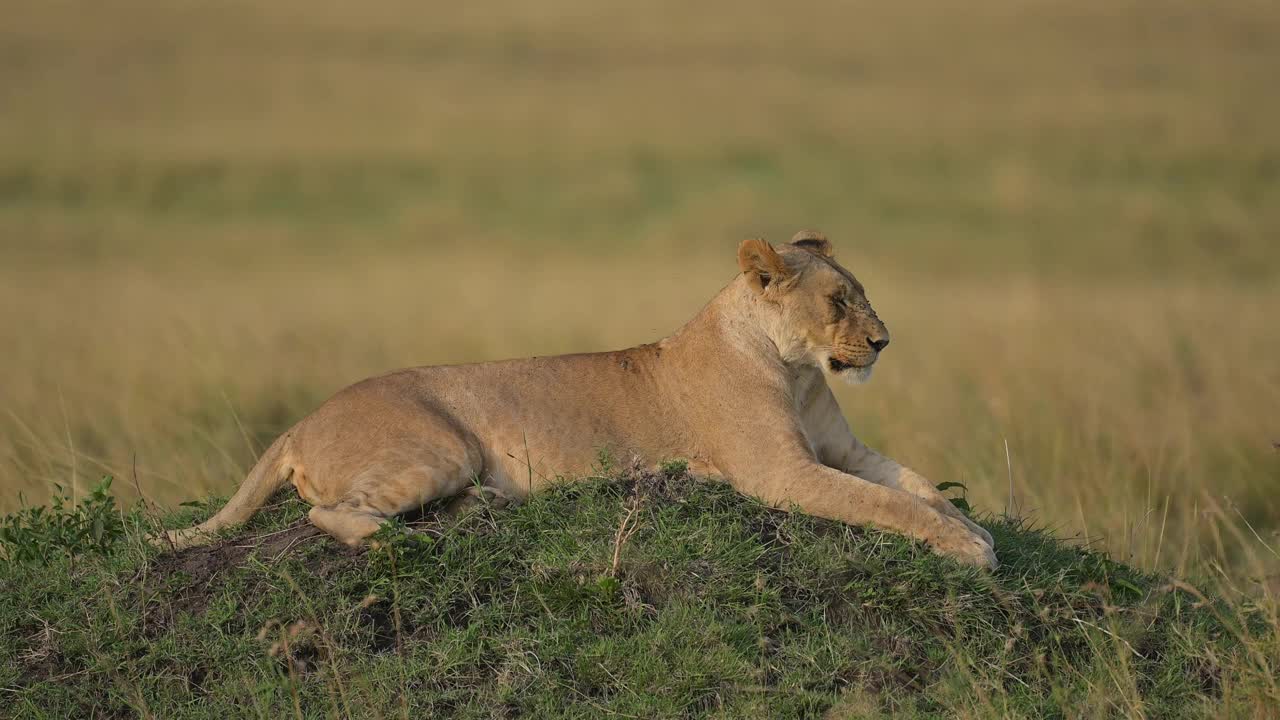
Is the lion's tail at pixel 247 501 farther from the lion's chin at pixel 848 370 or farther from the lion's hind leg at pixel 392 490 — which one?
the lion's chin at pixel 848 370

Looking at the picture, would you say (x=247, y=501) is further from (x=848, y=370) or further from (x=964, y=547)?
(x=964, y=547)

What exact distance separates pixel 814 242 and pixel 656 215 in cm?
2322

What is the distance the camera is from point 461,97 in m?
39.5

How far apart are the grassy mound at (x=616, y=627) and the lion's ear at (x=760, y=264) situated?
105cm

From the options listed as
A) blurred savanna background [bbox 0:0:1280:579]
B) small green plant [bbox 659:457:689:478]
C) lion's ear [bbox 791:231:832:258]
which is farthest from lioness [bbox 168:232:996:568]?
blurred savanna background [bbox 0:0:1280:579]

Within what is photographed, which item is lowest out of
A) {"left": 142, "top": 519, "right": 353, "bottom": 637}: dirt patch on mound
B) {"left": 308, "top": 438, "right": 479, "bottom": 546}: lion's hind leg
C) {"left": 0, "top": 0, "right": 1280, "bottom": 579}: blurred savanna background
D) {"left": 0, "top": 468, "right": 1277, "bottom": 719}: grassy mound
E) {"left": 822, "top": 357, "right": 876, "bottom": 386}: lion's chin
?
{"left": 0, "top": 0, "right": 1280, "bottom": 579}: blurred savanna background

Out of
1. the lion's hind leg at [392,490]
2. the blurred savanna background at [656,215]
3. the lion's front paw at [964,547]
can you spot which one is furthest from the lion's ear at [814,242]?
the blurred savanna background at [656,215]

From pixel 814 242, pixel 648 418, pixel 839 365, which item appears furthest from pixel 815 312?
pixel 648 418

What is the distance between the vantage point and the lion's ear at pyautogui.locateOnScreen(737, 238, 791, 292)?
6.92 m

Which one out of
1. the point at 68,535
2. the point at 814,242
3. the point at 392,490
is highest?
the point at 814,242

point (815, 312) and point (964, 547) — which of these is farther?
point (815, 312)

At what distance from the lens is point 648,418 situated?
7094 millimetres

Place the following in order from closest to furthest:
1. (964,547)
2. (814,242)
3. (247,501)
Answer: (964,547)
(247,501)
(814,242)

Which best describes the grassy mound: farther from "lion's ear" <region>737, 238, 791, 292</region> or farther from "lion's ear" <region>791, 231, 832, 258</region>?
"lion's ear" <region>791, 231, 832, 258</region>
